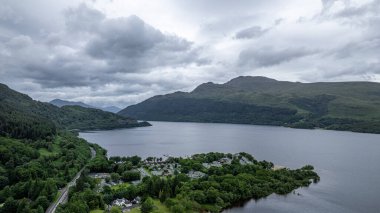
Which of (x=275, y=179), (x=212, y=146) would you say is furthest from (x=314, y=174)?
(x=212, y=146)

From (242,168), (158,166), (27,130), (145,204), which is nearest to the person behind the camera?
(145,204)

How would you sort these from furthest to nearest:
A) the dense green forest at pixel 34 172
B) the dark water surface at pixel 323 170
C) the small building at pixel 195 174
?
1. the small building at pixel 195 174
2. the dark water surface at pixel 323 170
3. the dense green forest at pixel 34 172

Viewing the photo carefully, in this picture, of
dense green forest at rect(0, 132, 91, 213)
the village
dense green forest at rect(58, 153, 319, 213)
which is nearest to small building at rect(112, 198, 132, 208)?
the village

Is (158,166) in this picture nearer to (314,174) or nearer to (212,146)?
(314,174)

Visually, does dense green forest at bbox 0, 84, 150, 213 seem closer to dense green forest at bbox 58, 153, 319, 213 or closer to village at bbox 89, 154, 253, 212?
dense green forest at bbox 58, 153, 319, 213

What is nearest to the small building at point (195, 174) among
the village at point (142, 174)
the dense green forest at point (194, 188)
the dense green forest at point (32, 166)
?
the village at point (142, 174)

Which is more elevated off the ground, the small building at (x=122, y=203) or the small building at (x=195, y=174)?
the small building at (x=195, y=174)

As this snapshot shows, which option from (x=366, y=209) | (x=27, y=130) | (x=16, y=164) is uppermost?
(x=27, y=130)

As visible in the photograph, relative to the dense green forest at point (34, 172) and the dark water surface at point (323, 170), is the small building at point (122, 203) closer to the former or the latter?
the dense green forest at point (34, 172)

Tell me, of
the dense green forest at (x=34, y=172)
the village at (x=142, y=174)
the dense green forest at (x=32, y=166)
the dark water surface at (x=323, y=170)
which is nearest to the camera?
the dense green forest at (x=34, y=172)
